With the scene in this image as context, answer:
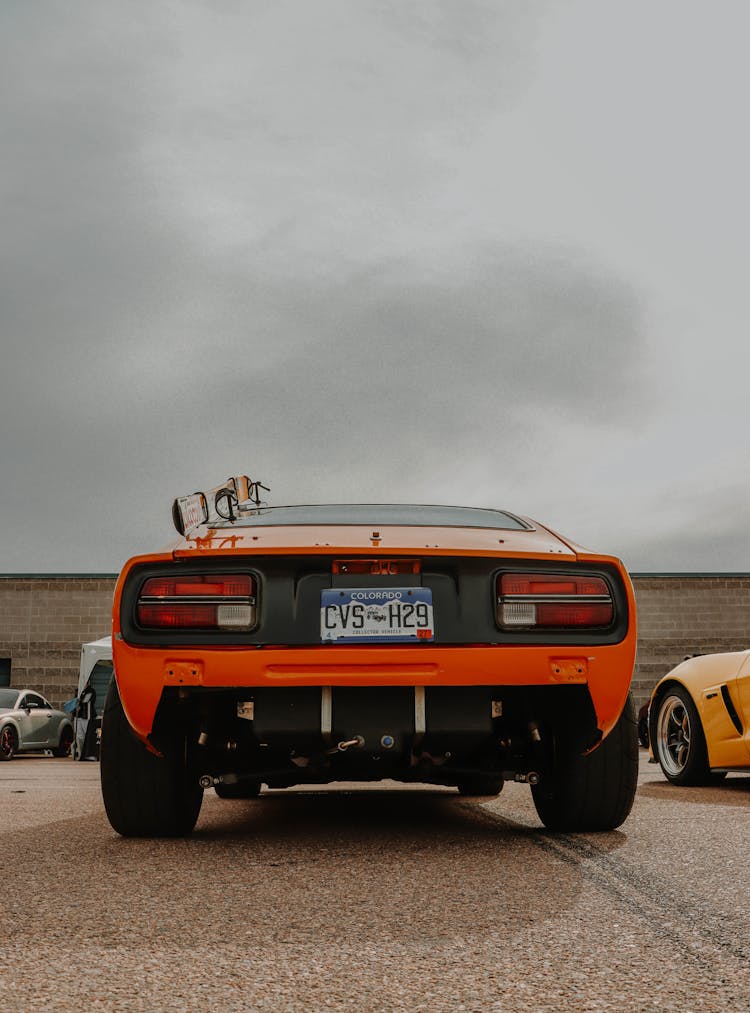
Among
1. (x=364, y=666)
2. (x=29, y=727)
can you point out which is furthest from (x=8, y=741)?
(x=364, y=666)

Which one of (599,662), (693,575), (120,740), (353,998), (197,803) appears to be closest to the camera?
(353,998)

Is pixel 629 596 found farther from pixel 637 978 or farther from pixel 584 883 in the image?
pixel 637 978

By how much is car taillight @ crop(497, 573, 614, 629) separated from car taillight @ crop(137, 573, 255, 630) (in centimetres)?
84

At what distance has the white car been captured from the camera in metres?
14.6

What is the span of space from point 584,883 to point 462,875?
35 cm

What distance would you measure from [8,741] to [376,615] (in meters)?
13.0

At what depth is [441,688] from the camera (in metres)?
3.31

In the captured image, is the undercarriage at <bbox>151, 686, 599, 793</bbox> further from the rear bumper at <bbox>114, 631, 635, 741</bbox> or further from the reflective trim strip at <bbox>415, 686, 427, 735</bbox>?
the rear bumper at <bbox>114, 631, 635, 741</bbox>

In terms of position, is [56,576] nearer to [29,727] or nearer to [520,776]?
[29,727]

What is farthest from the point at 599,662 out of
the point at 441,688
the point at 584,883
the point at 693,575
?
the point at 693,575

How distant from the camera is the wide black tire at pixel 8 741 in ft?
47.1

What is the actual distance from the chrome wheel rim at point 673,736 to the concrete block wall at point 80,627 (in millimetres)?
23750

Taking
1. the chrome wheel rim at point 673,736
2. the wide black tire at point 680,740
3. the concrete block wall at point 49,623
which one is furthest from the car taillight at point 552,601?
the concrete block wall at point 49,623

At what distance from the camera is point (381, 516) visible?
4016mm
